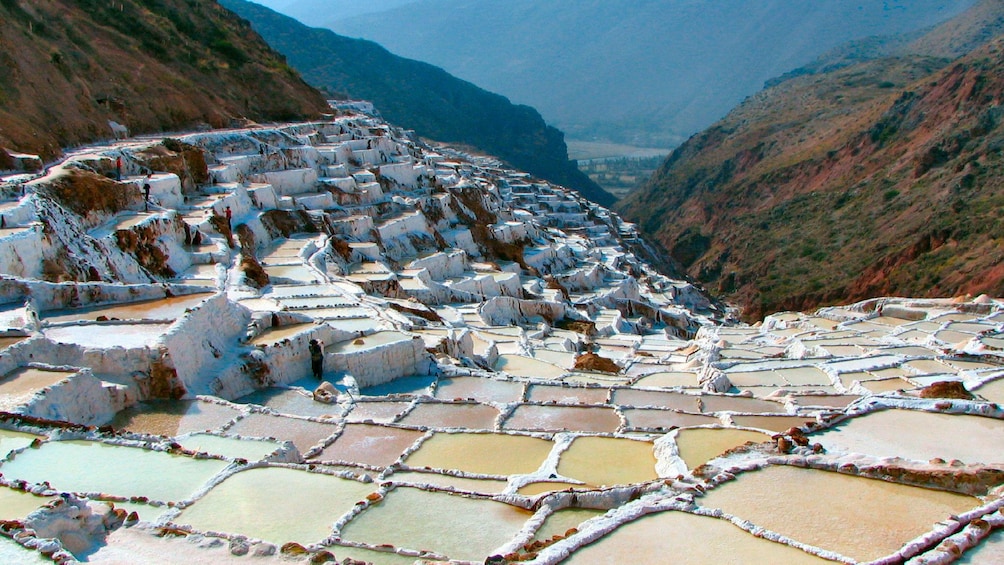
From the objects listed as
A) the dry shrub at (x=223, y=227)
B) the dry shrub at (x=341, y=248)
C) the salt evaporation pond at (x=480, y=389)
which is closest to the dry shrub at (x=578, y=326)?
the dry shrub at (x=341, y=248)

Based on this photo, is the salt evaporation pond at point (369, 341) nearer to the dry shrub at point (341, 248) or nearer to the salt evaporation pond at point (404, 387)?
the salt evaporation pond at point (404, 387)

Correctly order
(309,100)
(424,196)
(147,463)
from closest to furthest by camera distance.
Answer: (147,463)
(424,196)
(309,100)

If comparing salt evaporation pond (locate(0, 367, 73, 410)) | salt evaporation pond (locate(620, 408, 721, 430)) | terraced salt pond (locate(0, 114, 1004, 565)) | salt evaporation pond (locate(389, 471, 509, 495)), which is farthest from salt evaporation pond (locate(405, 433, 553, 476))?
salt evaporation pond (locate(0, 367, 73, 410))

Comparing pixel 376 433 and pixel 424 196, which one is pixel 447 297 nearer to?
pixel 424 196

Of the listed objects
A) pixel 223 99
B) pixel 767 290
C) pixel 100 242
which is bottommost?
pixel 767 290

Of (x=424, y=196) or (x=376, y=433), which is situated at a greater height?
(x=424, y=196)

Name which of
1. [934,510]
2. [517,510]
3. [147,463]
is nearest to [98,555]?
[147,463]

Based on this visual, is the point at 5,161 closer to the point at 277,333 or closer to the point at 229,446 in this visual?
the point at 277,333

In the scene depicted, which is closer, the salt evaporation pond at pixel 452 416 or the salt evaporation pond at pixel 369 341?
the salt evaporation pond at pixel 452 416

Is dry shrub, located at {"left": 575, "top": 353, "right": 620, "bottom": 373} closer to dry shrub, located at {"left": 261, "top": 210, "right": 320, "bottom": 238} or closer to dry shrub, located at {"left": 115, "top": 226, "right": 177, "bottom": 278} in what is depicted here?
dry shrub, located at {"left": 115, "top": 226, "right": 177, "bottom": 278}
